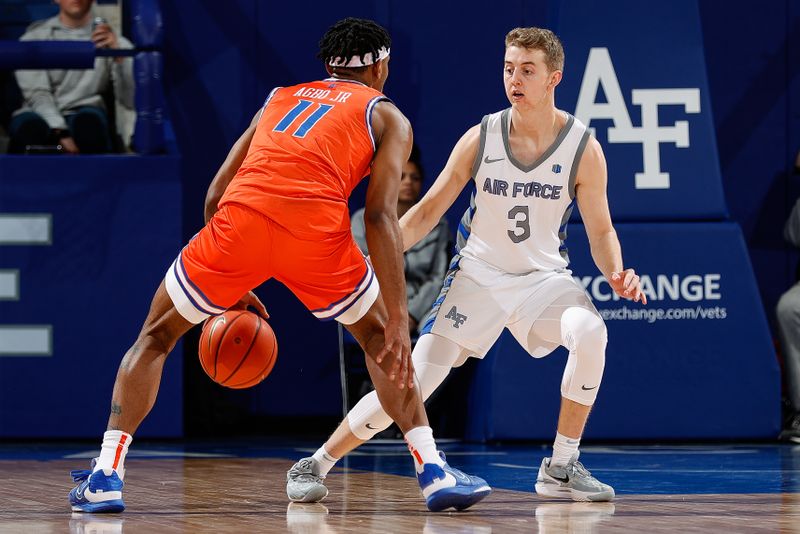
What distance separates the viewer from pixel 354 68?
211 inches

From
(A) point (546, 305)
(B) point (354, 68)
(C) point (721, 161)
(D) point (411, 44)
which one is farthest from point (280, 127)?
(C) point (721, 161)

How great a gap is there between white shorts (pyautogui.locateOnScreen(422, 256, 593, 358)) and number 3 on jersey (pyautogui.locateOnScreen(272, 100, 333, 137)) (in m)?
1.07

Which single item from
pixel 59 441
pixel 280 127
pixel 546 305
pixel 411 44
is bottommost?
pixel 59 441

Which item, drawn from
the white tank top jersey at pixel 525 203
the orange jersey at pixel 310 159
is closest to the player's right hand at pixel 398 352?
the orange jersey at pixel 310 159

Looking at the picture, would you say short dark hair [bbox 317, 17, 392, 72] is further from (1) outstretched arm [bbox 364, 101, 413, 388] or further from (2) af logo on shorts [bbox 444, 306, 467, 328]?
(2) af logo on shorts [bbox 444, 306, 467, 328]

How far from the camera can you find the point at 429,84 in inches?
403

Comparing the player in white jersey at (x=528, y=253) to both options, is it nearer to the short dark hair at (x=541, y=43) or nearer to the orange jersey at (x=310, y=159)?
the short dark hair at (x=541, y=43)

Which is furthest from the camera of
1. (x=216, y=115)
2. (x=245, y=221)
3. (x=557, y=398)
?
(x=216, y=115)

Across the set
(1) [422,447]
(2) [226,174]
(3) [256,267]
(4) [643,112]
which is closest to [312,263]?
(3) [256,267]

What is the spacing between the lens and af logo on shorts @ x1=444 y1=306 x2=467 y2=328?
18.8 feet

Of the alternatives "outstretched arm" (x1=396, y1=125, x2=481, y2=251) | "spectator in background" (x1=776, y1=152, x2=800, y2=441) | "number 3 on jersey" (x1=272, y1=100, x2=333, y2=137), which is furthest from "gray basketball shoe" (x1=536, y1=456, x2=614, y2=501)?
"spectator in background" (x1=776, y1=152, x2=800, y2=441)

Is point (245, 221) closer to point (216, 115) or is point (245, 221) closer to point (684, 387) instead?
point (684, 387)

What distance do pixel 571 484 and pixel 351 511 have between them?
3.26 feet

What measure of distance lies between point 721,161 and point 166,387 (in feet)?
14.7
